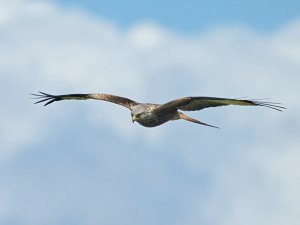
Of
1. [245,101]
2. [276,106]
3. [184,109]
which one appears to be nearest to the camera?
[276,106]

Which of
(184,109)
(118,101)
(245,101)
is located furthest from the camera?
(118,101)

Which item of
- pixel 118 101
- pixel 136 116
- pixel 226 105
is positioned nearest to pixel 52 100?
pixel 118 101

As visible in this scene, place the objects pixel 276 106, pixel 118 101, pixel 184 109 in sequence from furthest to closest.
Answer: pixel 118 101
pixel 184 109
pixel 276 106

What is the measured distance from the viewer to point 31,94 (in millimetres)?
26969

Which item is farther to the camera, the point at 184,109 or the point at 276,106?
the point at 184,109

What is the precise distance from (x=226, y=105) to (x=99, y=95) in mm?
6209

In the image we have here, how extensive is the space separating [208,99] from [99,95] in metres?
6.34

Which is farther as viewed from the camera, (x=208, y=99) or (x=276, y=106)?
(x=208, y=99)

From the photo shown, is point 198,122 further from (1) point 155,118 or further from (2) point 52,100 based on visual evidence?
(2) point 52,100

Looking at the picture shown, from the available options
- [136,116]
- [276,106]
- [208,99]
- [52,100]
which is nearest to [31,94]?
[52,100]

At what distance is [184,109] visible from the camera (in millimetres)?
23641

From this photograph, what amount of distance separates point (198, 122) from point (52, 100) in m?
5.81

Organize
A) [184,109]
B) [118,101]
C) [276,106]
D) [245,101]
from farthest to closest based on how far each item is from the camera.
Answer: [118,101] < [184,109] < [245,101] < [276,106]

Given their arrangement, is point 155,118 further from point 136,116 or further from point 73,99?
point 73,99
